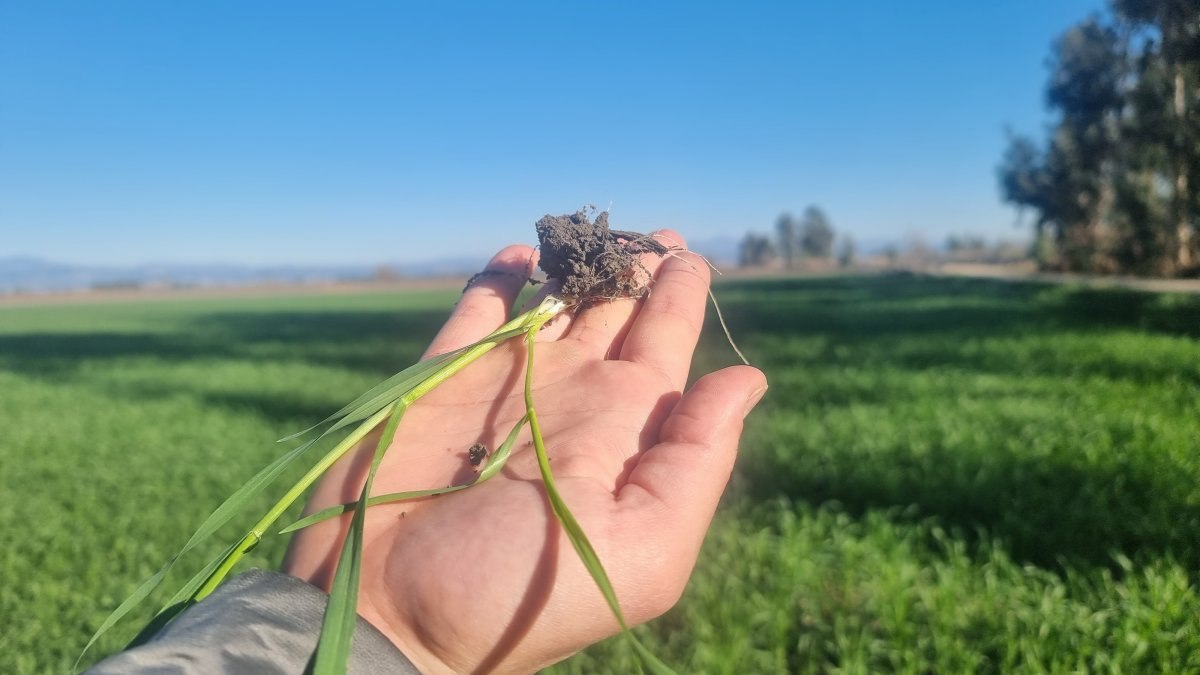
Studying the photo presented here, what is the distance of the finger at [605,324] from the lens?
7.68 ft

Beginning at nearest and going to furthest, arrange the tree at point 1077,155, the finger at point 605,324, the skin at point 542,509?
the skin at point 542,509
the finger at point 605,324
the tree at point 1077,155

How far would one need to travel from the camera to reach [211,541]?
5.37m

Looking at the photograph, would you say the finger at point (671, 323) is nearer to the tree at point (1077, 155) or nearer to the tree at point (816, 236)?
the tree at point (1077, 155)

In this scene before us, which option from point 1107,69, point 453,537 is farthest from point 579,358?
point 1107,69

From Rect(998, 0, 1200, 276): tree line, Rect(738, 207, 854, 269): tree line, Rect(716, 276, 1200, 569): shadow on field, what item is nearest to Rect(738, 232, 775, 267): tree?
Rect(738, 207, 854, 269): tree line

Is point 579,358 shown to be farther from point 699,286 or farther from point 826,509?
point 826,509

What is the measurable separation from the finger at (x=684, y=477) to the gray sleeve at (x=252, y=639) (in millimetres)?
539

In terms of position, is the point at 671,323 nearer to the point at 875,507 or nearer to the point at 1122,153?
the point at 875,507

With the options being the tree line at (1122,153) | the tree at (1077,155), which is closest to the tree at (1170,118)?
the tree line at (1122,153)

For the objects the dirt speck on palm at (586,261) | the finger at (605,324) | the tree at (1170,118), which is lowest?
the finger at (605,324)

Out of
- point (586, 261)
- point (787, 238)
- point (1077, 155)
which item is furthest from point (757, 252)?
point (586, 261)

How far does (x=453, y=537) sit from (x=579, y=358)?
777 mm

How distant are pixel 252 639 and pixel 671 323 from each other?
1.32m

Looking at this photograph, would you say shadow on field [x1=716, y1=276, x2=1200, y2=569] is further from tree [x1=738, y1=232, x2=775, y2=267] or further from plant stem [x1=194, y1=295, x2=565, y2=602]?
tree [x1=738, y1=232, x2=775, y2=267]
